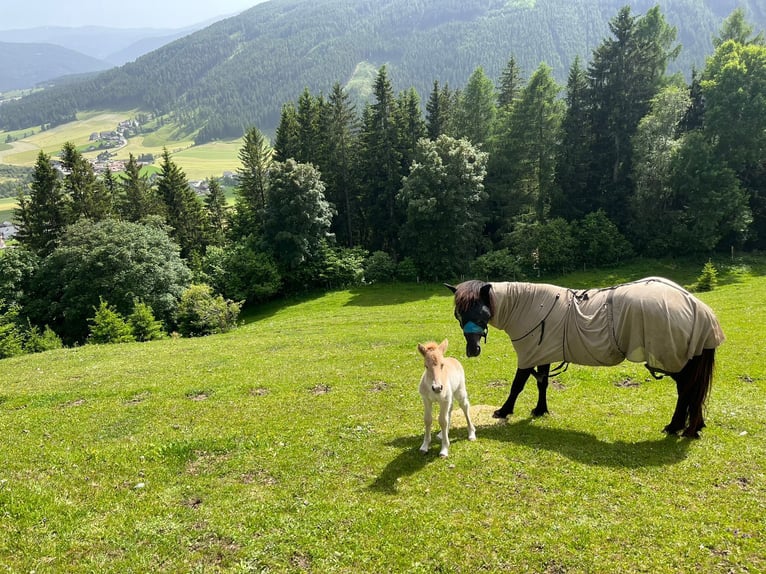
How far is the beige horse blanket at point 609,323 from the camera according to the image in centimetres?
937

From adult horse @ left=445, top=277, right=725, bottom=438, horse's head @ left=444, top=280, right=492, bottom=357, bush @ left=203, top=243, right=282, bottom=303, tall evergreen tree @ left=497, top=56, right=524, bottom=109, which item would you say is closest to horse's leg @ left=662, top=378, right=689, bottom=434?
adult horse @ left=445, top=277, right=725, bottom=438

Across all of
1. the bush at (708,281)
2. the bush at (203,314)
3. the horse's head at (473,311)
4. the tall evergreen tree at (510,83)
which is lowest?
the bush at (708,281)

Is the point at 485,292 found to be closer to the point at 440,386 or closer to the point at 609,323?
the point at 609,323

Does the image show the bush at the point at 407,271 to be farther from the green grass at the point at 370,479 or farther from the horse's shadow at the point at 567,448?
the horse's shadow at the point at 567,448

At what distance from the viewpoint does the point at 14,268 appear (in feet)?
136

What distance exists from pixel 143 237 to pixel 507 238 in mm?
38130

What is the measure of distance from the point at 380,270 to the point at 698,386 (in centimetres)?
4159

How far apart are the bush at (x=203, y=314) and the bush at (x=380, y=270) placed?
17885 mm

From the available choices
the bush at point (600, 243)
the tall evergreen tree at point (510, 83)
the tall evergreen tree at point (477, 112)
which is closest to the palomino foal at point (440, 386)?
the bush at point (600, 243)

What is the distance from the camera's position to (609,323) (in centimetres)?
1001

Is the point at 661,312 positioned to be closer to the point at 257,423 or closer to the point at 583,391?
the point at 583,391

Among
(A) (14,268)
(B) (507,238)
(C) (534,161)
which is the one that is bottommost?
(B) (507,238)

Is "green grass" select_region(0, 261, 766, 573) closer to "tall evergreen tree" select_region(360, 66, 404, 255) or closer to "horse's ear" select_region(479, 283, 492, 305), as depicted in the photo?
"horse's ear" select_region(479, 283, 492, 305)

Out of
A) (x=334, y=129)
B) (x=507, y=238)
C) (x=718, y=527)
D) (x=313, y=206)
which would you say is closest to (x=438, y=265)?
(x=507, y=238)
